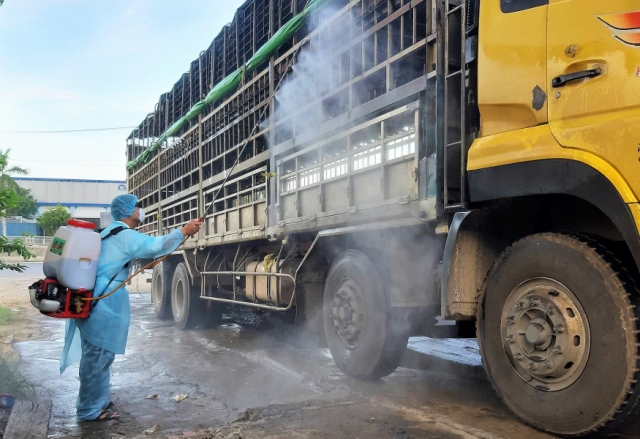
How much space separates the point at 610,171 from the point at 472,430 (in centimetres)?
165

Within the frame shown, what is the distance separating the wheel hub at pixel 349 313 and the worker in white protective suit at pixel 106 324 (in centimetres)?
134

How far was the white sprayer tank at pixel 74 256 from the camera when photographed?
3.81 meters

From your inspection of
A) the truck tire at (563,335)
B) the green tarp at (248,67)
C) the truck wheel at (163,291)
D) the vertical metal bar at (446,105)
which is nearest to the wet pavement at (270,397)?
the truck tire at (563,335)

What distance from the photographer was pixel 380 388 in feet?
14.2

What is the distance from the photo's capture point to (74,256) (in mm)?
3828

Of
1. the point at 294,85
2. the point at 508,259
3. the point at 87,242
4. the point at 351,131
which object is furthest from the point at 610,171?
the point at 294,85

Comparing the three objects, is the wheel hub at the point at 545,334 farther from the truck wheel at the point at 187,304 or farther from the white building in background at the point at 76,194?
the white building in background at the point at 76,194

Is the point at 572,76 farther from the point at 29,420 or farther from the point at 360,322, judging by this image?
the point at 29,420

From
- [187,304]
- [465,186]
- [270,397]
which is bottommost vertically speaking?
[270,397]

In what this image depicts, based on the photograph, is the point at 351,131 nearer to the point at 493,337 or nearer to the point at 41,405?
the point at 493,337

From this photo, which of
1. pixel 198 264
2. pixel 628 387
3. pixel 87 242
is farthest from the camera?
pixel 198 264

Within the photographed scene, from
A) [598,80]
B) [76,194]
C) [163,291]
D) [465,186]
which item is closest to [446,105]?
[465,186]

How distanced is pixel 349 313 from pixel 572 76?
2.54m

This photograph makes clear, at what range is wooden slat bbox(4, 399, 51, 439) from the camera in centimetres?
336
